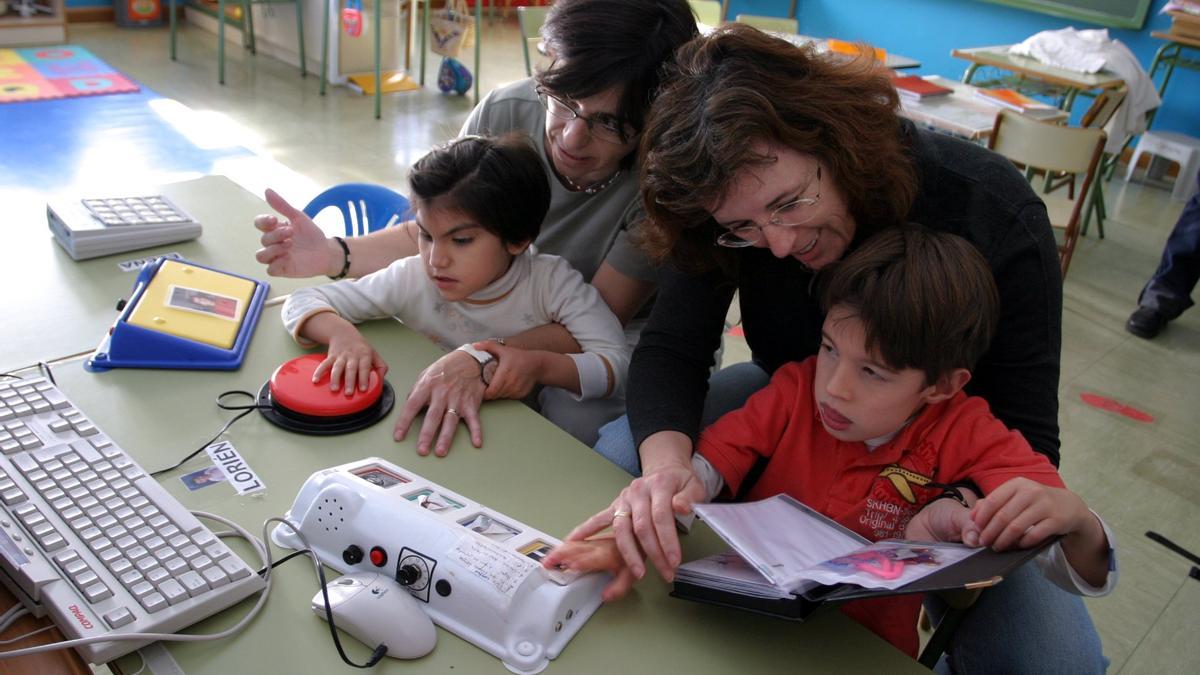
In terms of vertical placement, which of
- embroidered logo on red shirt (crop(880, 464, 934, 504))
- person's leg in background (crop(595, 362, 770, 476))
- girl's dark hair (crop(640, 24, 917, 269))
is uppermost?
girl's dark hair (crop(640, 24, 917, 269))

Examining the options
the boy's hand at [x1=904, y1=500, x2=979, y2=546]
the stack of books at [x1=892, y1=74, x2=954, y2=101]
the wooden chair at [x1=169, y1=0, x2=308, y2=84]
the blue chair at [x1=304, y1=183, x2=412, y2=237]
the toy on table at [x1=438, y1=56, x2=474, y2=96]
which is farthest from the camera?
the toy on table at [x1=438, y1=56, x2=474, y2=96]

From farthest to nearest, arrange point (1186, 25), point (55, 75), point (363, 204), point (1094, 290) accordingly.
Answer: point (55, 75) < point (1186, 25) < point (1094, 290) < point (363, 204)

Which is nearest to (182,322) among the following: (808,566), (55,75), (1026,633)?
(808,566)

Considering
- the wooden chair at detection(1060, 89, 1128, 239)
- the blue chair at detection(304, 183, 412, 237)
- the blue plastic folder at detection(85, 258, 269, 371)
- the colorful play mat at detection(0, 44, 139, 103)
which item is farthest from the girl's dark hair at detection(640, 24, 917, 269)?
the colorful play mat at detection(0, 44, 139, 103)

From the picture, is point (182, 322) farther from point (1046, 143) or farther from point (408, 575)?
point (1046, 143)

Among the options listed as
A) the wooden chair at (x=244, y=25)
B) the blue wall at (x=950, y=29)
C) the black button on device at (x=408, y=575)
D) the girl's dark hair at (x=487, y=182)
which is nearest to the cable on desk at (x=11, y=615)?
the black button on device at (x=408, y=575)

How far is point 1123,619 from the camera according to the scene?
84.0 inches

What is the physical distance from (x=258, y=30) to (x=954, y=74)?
177 inches

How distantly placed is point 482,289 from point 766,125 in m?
0.67

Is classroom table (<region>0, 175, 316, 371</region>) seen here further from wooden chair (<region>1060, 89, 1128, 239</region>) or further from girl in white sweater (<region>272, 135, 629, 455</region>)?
wooden chair (<region>1060, 89, 1128, 239</region>)

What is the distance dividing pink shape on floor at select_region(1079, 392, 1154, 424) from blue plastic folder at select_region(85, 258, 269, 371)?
271 centimetres

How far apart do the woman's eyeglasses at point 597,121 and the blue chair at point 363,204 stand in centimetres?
62

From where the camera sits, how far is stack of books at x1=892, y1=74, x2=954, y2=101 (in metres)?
3.76

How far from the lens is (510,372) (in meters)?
1.41
